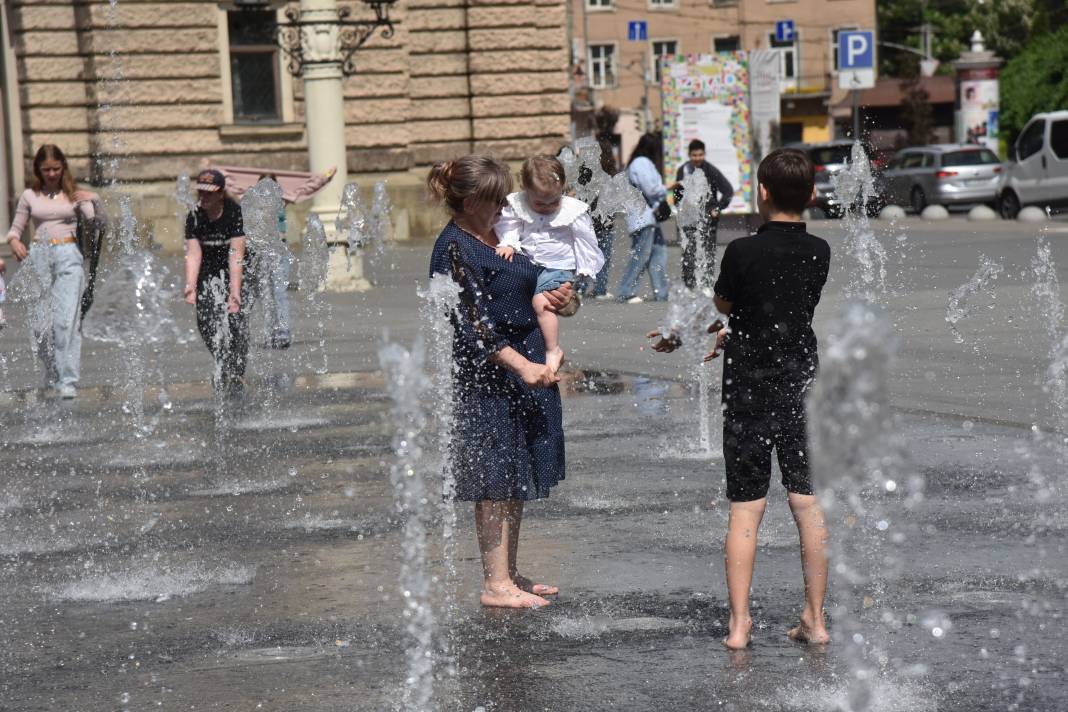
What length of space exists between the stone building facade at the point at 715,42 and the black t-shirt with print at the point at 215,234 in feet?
178

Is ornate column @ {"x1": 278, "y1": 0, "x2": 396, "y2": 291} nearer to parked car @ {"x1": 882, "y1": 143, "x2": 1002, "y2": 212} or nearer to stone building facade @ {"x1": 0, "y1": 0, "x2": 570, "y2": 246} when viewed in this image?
stone building facade @ {"x1": 0, "y1": 0, "x2": 570, "y2": 246}

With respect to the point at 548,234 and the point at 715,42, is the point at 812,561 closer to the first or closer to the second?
the point at 548,234

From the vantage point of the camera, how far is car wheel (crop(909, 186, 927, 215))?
36.2 metres

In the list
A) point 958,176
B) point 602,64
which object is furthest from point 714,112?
point 602,64

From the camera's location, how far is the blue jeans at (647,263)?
1788 cm

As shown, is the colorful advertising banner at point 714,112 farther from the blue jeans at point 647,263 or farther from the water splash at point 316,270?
the blue jeans at point 647,263

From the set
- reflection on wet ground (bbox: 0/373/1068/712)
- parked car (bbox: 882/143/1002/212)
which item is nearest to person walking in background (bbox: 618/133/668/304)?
reflection on wet ground (bbox: 0/373/1068/712)

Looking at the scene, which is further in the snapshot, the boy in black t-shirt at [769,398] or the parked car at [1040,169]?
the parked car at [1040,169]

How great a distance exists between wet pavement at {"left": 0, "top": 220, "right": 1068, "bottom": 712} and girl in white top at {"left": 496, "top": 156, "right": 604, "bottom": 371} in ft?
2.89

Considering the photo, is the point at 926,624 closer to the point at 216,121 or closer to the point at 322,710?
the point at 322,710

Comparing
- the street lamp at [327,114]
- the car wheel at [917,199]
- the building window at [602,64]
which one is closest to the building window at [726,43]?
the building window at [602,64]

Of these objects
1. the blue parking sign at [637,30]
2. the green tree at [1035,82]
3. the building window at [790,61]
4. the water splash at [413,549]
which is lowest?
the water splash at [413,549]

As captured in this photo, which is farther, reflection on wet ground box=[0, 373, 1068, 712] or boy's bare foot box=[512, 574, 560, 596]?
boy's bare foot box=[512, 574, 560, 596]

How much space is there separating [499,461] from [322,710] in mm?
1307
